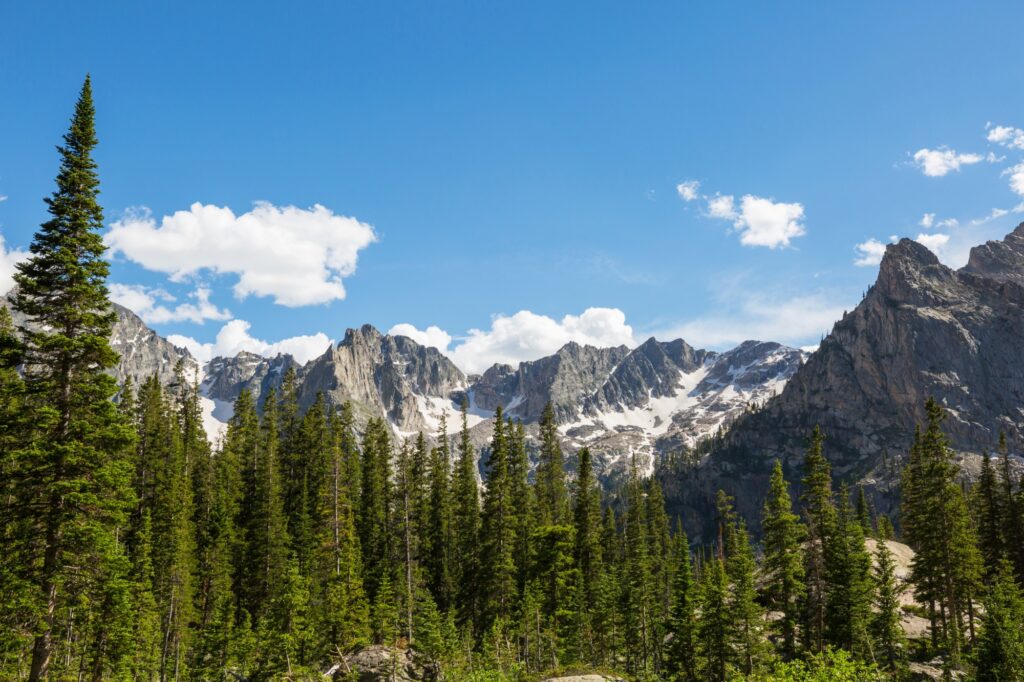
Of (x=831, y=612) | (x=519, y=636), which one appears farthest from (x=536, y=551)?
(x=831, y=612)

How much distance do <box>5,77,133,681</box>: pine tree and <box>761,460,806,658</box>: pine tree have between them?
3841 cm

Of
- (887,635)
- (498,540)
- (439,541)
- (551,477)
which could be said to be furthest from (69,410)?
(551,477)

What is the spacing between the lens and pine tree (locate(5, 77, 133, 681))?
21.8 metres

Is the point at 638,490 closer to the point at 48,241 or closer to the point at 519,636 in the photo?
the point at 519,636

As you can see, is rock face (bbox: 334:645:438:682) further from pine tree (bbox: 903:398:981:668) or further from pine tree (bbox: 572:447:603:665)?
pine tree (bbox: 903:398:981:668)

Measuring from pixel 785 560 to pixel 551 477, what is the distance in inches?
1338

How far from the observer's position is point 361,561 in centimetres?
5472

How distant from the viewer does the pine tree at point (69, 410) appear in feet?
71.5

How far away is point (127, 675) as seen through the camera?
3831 centimetres

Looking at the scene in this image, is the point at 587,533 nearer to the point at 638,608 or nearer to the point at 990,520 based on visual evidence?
the point at 638,608

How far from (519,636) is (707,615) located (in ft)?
49.0

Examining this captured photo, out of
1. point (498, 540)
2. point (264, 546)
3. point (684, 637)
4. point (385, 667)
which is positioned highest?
point (498, 540)

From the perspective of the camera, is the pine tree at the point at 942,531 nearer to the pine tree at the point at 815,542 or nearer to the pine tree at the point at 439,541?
the pine tree at the point at 815,542

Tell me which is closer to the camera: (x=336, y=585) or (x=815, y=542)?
(x=336, y=585)
